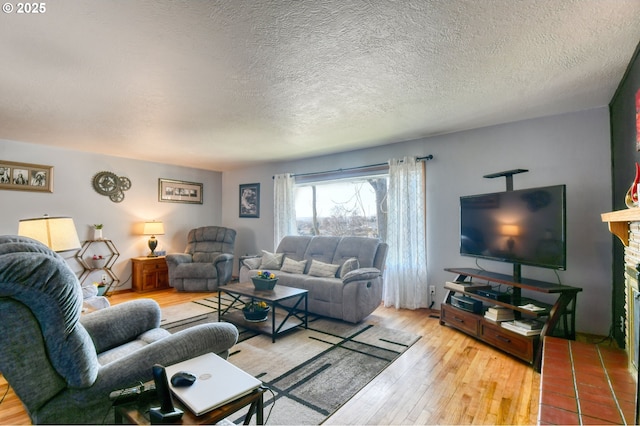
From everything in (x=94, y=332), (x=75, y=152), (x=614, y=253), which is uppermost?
(x=75, y=152)

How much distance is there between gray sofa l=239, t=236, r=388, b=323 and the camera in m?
3.46

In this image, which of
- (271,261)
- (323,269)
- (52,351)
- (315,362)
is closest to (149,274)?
(271,261)

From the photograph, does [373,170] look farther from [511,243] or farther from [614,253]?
[614,253]

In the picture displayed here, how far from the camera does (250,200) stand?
630cm

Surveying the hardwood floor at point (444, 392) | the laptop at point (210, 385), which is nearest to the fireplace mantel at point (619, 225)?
the hardwood floor at point (444, 392)

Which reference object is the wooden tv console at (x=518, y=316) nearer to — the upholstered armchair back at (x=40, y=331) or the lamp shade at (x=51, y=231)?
the upholstered armchair back at (x=40, y=331)

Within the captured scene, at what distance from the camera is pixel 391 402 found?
6.51 ft

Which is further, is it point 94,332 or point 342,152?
point 342,152

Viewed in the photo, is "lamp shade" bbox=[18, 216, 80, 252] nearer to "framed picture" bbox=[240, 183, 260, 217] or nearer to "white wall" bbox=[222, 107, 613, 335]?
"white wall" bbox=[222, 107, 613, 335]

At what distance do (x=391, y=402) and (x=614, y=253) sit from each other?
8.43ft

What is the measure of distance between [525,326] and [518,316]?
0.94 ft

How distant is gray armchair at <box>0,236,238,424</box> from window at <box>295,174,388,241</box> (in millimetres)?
3654

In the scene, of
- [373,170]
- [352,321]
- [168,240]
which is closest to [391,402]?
[352,321]

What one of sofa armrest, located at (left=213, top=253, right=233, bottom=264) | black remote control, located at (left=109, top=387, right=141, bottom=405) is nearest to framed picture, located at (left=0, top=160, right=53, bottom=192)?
sofa armrest, located at (left=213, top=253, right=233, bottom=264)
